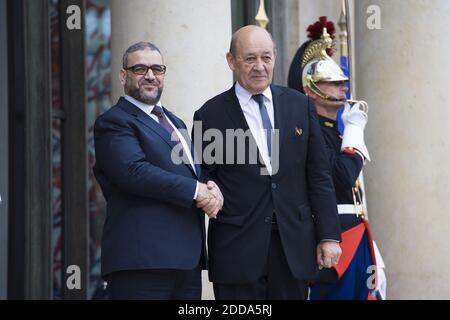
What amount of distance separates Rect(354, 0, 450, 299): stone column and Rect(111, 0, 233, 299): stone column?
5.64 ft

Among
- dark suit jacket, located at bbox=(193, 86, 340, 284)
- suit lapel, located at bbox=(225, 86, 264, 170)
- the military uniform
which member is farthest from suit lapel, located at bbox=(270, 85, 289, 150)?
the military uniform

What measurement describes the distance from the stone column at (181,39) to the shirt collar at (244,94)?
4.31 feet

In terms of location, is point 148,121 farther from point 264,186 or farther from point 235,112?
point 264,186

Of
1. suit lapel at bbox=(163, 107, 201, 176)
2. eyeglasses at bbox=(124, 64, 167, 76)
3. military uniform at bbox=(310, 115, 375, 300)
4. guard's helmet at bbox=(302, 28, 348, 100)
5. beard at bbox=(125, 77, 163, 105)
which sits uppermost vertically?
guard's helmet at bbox=(302, 28, 348, 100)

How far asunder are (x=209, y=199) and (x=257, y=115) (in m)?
0.57

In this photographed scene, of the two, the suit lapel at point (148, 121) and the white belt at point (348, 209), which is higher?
the suit lapel at point (148, 121)

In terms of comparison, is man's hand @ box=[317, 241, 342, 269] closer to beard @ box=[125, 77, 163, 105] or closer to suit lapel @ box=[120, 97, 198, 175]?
suit lapel @ box=[120, 97, 198, 175]

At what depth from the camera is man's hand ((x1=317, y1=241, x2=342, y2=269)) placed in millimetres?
5535

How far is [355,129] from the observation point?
6457 mm

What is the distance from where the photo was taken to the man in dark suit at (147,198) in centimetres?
523

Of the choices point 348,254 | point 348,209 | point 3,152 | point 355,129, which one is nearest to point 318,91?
point 355,129

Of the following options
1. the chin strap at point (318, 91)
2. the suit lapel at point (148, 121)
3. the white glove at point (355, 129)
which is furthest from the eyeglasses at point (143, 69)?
the chin strap at point (318, 91)

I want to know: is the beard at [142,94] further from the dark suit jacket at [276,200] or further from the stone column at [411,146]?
the stone column at [411,146]
